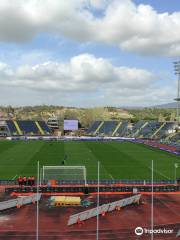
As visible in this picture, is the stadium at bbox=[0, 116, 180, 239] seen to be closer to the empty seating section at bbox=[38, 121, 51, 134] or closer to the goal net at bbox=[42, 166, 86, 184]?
the goal net at bbox=[42, 166, 86, 184]

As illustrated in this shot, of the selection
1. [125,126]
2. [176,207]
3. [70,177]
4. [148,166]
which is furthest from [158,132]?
[176,207]

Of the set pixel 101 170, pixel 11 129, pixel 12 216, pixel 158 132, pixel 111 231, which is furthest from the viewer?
pixel 11 129

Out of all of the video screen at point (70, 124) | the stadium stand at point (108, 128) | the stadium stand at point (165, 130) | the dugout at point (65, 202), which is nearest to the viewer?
the dugout at point (65, 202)

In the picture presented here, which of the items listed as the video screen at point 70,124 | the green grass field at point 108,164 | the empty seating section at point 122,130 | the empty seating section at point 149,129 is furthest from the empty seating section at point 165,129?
the green grass field at point 108,164

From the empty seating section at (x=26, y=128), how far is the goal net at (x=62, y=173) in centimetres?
10267

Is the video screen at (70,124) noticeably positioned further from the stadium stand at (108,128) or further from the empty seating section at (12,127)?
the empty seating section at (12,127)

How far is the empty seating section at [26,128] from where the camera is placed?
153300 mm

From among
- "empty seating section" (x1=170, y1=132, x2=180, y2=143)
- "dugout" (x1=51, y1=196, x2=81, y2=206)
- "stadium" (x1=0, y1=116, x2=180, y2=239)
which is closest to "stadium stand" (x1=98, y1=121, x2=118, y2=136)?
"empty seating section" (x1=170, y1=132, x2=180, y2=143)

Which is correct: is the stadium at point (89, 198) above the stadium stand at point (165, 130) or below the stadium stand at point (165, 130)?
below

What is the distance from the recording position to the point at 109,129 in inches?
6683

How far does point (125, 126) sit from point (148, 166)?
4012 inches

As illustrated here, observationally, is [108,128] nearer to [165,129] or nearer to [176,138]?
[165,129]

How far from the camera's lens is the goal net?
4753 cm

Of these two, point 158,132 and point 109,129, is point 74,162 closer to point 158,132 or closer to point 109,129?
point 158,132
